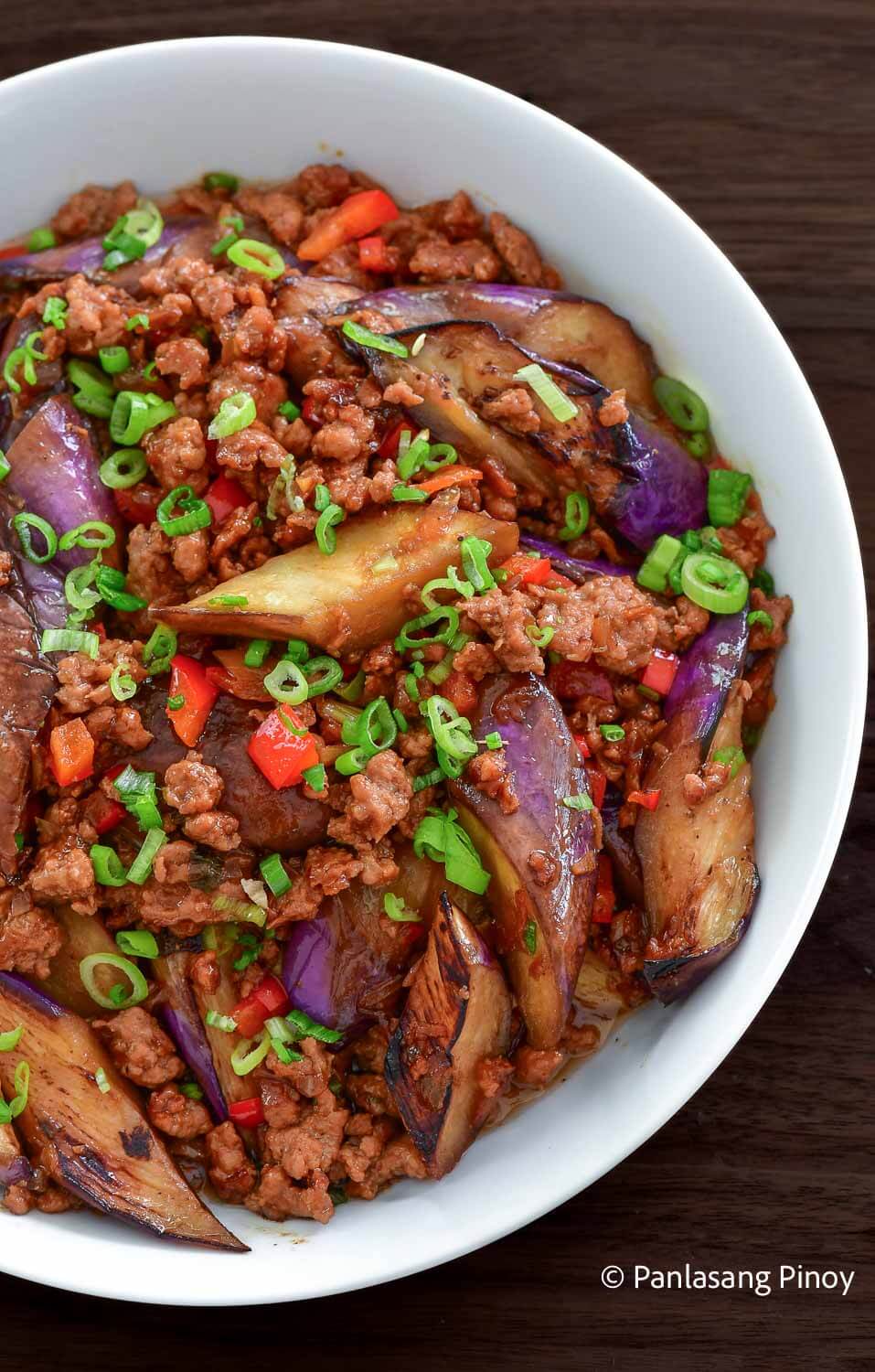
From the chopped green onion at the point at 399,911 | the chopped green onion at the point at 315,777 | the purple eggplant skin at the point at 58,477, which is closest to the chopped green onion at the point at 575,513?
the chopped green onion at the point at 315,777

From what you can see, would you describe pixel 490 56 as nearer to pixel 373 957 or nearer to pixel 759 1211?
pixel 373 957

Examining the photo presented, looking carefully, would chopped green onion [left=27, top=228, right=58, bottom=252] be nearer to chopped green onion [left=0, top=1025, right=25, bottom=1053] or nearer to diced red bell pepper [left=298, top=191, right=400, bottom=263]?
diced red bell pepper [left=298, top=191, right=400, bottom=263]

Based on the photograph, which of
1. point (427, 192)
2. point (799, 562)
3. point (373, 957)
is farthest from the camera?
point (427, 192)

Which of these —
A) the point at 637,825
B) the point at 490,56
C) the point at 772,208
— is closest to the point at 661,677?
the point at 637,825

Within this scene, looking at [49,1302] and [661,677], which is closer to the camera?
[661,677]

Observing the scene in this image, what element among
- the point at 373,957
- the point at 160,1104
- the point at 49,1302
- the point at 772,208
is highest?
the point at 772,208

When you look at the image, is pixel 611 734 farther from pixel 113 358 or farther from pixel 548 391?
pixel 113 358
